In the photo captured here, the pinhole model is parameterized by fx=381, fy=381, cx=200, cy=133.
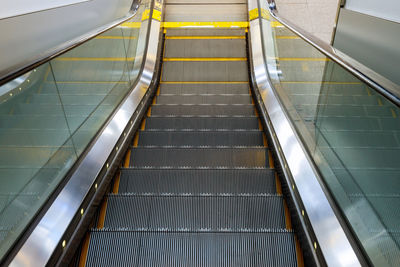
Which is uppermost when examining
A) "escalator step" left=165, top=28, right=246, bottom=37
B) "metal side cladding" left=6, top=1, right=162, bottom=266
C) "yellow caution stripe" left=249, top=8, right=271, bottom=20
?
"yellow caution stripe" left=249, top=8, right=271, bottom=20

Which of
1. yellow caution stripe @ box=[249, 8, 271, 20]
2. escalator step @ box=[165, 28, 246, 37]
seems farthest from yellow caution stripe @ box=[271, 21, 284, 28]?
escalator step @ box=[165, 28, 246, 37]

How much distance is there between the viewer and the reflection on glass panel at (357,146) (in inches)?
72.2

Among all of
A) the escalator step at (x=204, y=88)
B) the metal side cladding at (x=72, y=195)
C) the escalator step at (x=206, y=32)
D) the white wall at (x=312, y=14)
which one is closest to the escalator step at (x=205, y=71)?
the escalator step at (x=204, y=88)

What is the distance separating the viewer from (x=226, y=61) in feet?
22.3

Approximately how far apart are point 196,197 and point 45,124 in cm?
128

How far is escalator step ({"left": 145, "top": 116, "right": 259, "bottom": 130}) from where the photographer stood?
485 centimetres

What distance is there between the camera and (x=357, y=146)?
2268mm

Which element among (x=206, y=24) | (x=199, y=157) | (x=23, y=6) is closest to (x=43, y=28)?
(x=23, y=6)

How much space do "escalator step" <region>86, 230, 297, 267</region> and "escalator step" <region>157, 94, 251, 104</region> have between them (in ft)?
10.5

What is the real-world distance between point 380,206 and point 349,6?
98.9 inches

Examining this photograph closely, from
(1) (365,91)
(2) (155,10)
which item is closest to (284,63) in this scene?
(1) (365,91)

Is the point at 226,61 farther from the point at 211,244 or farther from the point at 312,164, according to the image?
the point at 211,244

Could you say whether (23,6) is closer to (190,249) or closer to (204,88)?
(204,88)

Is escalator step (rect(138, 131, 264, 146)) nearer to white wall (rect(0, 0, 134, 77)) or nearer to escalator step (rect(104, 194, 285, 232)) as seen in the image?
escalator step (rect(104, 194, 285, 232))
